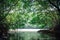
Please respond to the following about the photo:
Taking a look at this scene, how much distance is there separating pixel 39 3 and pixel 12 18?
9.05 metres

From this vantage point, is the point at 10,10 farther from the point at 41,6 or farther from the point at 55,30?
the point at 55,30

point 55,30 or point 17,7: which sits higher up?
point 17,7

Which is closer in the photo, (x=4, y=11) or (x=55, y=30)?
(x=4, y=11)

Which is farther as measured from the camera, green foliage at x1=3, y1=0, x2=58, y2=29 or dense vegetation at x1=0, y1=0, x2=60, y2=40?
green foliage at x1=3, y1=0, x2=58, y2=29

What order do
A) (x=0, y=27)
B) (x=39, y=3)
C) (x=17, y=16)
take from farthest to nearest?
(x=17, y=16)
(x=0, y=27)
(x=39, y=3)

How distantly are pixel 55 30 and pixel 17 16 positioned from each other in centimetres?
679

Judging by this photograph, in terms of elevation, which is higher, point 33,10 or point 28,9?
point 28,9

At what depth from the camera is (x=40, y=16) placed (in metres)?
22.4

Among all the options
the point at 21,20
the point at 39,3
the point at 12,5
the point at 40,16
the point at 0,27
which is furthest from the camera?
the point at 21,20

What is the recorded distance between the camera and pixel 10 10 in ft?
83.0

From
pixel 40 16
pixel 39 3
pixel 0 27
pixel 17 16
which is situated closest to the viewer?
pixel 39 3

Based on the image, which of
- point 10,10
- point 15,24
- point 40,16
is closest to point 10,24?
point 15,24

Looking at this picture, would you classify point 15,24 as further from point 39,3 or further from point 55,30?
point 39,3

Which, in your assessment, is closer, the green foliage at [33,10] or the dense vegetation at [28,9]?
the dense vegetation at [28,9]
